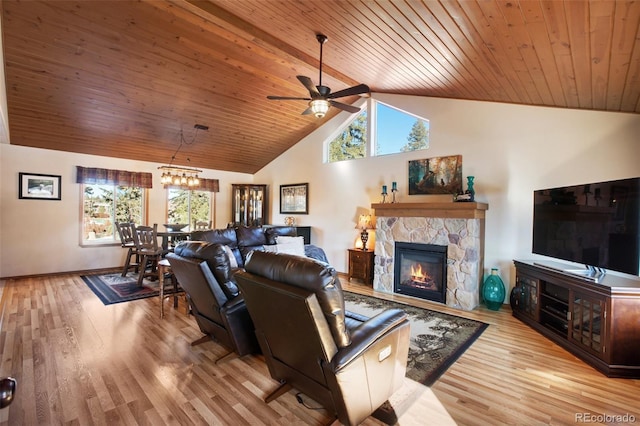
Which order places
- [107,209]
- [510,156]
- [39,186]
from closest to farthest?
[510,156] → [39,186] → [107,209]

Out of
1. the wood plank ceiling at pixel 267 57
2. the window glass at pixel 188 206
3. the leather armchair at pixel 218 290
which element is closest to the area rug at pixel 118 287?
the window glass at pixel 188 206

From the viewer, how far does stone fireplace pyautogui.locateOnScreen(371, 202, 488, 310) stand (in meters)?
4.16

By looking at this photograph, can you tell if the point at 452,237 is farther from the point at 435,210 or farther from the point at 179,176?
the point at 179,176

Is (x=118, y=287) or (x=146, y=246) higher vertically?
(x=146, y=246)

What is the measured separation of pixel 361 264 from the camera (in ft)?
18.2

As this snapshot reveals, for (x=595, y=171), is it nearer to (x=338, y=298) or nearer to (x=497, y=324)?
(x=497, y=324)

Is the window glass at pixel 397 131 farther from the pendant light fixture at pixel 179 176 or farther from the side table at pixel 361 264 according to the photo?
the pendant light fixture at pixel 179 176

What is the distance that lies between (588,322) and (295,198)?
5.80m

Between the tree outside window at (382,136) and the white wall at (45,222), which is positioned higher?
the tree outside window at (382,136)

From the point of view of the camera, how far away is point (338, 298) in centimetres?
163

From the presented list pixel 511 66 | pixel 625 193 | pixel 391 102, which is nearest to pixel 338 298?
pixel 625 193

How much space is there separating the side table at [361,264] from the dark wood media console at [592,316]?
8.32 feet

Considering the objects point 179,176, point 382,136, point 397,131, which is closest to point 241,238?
point 179,176

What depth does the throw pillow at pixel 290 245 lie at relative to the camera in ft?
14.9
